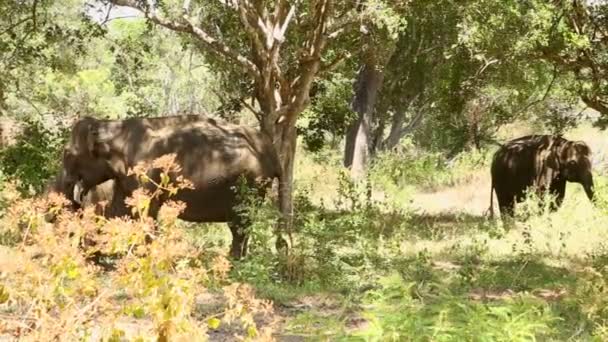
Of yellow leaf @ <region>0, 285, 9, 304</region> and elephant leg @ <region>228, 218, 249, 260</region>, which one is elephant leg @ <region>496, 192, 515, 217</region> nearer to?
elephant leg @ <region>228, 218, 249, 260</region>

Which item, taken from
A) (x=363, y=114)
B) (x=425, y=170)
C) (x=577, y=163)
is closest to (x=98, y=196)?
(x=577, y=163)

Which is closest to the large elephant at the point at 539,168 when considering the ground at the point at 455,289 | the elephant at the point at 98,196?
the ground at the point at 455,289

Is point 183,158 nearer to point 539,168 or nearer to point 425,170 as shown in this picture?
point 539,168

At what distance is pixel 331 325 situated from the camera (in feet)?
12.7

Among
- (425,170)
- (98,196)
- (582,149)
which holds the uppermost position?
(582,149)

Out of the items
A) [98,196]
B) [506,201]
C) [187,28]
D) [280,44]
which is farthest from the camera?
[506,201]

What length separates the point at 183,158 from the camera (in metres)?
10.9

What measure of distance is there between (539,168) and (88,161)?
1032 centimetres

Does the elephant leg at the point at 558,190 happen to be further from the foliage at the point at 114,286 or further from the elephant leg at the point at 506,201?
the foliage at the point at 114,286

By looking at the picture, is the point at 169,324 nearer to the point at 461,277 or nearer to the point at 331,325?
the point at 331,325

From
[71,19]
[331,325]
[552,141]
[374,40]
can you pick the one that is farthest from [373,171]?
[331,325]

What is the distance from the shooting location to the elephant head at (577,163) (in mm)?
17156

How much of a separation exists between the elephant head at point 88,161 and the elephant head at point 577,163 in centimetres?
1023

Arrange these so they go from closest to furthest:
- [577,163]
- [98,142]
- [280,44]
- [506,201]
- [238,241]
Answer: [98,142] < [238,241] < [280,44] < [577,163] < [506,201]
